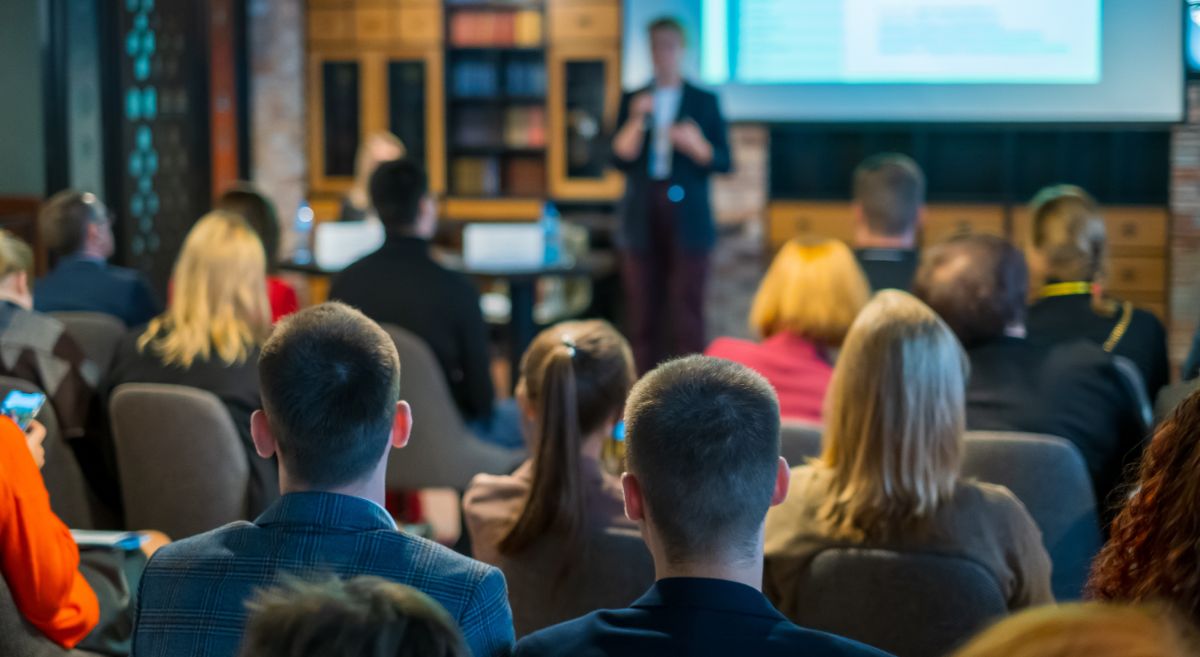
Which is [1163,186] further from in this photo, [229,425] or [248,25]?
[229,425]

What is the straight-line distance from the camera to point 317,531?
1.64 m

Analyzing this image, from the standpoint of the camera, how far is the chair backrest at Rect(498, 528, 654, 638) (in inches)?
85.7

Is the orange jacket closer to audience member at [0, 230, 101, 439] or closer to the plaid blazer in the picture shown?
the plaid blazer

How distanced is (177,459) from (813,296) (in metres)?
1.41

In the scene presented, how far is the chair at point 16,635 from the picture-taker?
2.09 meters

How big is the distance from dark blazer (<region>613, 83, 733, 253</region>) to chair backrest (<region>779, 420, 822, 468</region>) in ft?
11.1

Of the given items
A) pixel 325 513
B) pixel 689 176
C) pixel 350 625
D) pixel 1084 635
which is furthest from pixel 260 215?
pixel 1084 635

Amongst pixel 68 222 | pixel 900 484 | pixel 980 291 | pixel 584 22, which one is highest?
pixel 584 22

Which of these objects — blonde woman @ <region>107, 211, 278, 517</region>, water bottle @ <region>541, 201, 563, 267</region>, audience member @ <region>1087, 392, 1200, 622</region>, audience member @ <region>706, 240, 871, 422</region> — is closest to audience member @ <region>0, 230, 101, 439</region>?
blonde woman @ <region>107, 211, 278, 517</region>

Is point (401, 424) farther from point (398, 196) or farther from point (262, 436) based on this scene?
point (398, 196)

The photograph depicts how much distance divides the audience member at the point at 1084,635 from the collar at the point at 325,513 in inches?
38.7

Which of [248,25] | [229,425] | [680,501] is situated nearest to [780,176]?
[248,25]

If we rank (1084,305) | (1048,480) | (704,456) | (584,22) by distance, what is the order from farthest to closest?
1. (584,22)
2. (1084,305)
3. (1048,480)
4. (704,456)

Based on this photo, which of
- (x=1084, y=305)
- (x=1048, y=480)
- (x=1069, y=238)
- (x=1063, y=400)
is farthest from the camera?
(x=1069, y=238)
